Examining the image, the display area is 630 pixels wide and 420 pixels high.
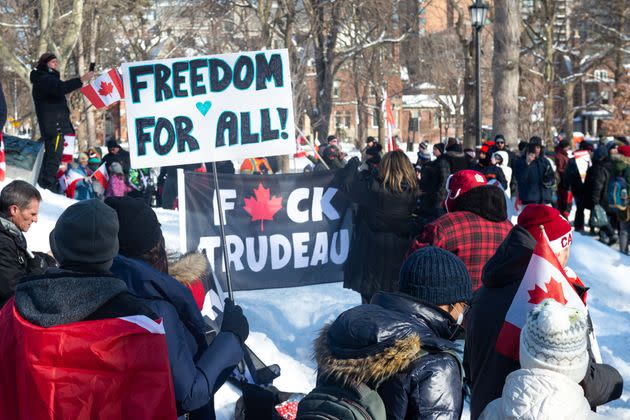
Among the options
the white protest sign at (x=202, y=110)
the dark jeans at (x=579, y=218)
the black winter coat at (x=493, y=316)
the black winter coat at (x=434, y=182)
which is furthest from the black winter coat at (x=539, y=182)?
the black winter coat at (x=493, y=316)

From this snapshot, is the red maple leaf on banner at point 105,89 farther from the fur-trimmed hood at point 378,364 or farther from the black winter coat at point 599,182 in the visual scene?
the fur-trimmed hood at point 378,364

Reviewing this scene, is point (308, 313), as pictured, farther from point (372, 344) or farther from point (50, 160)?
point (372, 344)

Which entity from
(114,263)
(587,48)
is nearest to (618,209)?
(114,263)

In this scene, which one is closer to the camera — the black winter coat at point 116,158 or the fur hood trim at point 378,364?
the fur hood trim at point 378,364

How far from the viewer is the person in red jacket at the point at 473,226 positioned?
5.37 meters

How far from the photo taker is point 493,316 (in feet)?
11.9

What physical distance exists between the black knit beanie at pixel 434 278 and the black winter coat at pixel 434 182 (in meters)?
7.32

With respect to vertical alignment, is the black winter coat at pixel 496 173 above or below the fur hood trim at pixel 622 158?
below

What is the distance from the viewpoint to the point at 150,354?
286 centimetres

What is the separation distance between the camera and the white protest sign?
20.6 ft

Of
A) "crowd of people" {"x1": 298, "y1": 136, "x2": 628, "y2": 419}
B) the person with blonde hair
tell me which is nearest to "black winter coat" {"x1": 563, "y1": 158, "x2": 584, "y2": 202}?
the person with blonde hair

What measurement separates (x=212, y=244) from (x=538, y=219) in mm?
5274

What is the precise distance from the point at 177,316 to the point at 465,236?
98.6 inches

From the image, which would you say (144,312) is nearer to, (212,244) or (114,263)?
(114,263)
